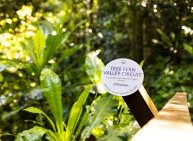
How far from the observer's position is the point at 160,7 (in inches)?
140

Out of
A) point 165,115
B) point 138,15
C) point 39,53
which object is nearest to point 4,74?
point 39,53

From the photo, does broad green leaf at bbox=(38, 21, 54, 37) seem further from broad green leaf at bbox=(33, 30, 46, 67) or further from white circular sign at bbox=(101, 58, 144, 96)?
white circular sign at bbox=(101, 58, 144, 96)

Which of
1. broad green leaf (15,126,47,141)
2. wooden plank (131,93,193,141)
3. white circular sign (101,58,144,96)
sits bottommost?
broad green leaf (15,126,47,141)

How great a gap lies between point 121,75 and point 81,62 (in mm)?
2811

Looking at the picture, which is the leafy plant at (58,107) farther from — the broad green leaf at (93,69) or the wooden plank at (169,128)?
the wooden plank at (169,128)

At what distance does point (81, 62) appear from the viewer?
15.8 feet

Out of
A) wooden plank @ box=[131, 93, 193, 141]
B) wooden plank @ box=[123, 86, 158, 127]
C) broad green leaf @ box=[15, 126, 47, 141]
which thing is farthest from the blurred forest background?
wooden plank @ box=[131, 93, 193, 141]

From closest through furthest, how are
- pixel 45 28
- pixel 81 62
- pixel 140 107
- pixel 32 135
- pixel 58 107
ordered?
pixel 140 107 → pixel 32 135 → pixel 58 107 → pixel 45 28 → pixel 81 62

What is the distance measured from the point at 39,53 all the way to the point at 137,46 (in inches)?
78.0

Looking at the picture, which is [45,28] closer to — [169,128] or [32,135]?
[32,135]

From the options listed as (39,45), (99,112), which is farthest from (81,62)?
(99,112)

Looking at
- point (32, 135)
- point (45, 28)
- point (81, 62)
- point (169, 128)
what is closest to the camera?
point (169, 128)

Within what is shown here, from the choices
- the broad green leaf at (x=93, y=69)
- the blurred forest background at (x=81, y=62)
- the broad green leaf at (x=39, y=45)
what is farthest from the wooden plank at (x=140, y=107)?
the broad green leaf at (x=39, y=45)

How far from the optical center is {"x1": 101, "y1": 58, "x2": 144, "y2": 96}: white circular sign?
199 centimetres
